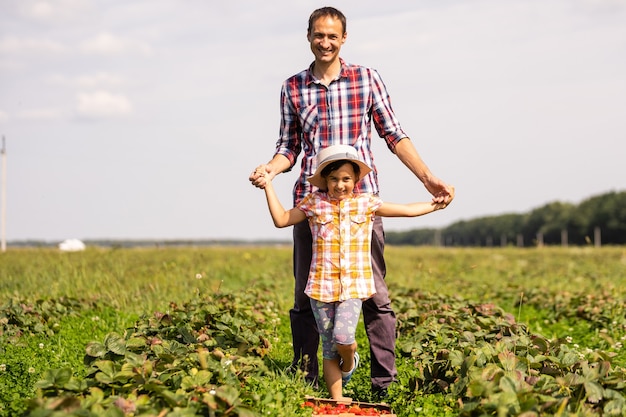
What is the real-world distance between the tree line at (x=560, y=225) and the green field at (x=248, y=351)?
3885 cm

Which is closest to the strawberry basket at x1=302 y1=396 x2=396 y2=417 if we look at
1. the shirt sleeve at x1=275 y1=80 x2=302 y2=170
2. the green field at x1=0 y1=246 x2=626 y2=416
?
the green field at x1=0 y1=246 x2=626 y2=416

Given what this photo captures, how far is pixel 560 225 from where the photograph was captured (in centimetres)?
9281

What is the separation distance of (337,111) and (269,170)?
2.17 feet

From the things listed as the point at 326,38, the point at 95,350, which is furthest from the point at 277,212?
the point at 95,350

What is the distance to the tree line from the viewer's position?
80312mm

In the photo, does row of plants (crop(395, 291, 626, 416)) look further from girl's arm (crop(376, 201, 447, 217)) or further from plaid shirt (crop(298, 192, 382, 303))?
girl's arm (crop(376, 201, 447, 217))

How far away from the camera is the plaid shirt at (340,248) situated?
15.8ft

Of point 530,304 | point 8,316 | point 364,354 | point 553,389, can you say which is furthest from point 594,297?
point 8,316

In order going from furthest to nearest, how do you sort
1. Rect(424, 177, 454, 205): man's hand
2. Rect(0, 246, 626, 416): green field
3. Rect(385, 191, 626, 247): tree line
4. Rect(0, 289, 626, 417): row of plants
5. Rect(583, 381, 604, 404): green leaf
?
Rect(385, 191, 626, 247): tree line
Rect(424, 177, 454, 205): man's hand
Rect(583, 381, 604, 404): green leaf
Rect(0, 246, 626, 416): green field
Rect(0, 289, 626, 417): row of plants

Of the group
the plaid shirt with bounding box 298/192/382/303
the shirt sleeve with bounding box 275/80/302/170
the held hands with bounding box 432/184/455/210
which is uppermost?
the shirt sleeve with bounding box 275/80/302/170

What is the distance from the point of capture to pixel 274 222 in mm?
4953

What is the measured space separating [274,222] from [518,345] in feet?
6.13

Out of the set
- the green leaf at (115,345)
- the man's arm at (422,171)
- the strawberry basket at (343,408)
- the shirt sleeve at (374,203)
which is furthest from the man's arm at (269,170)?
the strawberry basket at (343,408)

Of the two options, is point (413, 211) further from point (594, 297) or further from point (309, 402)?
point (594, 297)
